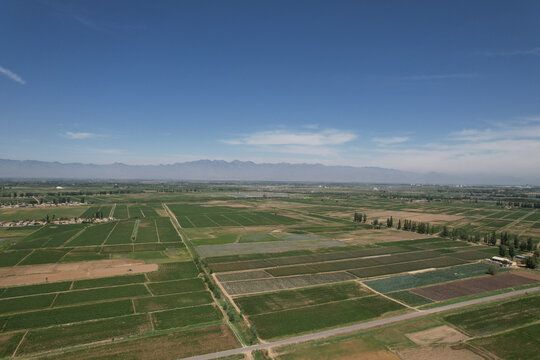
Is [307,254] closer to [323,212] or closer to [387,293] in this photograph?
[387,293]

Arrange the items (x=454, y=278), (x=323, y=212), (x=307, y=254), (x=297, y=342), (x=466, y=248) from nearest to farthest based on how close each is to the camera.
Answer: (x=297, y=342) → (x=454, y=278) → (x=307, y=254) → (x=466, y=248) → (x=323, y=212)

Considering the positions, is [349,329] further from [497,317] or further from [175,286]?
[175,286]

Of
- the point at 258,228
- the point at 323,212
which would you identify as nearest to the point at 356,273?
the point at 258,228

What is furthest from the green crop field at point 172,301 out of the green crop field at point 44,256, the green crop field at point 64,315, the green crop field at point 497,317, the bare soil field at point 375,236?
the bare soil field at point 375,236

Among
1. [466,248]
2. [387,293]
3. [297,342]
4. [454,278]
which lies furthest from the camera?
[466,248]

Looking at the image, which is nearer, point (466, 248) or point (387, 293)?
point (387, 293)

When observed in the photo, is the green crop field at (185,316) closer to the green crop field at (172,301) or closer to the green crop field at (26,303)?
the green crop field at (172,301)
